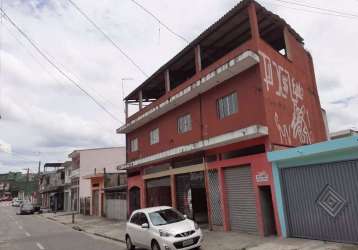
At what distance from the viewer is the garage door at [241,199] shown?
45.5 feet

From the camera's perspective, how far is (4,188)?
116938mm

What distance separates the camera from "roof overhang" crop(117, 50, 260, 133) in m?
13.9

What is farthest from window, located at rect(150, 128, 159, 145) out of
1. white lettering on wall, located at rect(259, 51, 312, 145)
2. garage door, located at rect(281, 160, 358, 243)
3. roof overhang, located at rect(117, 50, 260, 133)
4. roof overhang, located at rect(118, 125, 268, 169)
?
garage door, located at rect(281, 160, 358, 243)

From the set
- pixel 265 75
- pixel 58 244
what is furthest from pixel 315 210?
pixel 58 244

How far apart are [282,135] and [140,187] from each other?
1237cm

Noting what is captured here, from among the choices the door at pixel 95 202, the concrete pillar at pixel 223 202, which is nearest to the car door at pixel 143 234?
the concrete pillar at pixel 223 202

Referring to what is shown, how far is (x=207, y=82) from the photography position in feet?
52.7

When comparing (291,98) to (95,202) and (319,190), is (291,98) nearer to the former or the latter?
(319,190)

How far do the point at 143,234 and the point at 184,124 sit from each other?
861 cm

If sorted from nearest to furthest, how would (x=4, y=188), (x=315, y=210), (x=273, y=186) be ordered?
(x=315, y=210) → (x=273, y=186) → (x=4, y=188)

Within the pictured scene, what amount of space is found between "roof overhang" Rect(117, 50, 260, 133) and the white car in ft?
21.6

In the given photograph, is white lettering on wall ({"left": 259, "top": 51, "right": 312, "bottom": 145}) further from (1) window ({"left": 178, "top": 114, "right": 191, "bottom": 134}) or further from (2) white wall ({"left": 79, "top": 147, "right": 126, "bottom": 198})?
(2) white wall ({"left": 79, "top": 147, "right": 126, "bottom": 198})

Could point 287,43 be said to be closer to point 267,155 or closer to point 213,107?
point 213,107

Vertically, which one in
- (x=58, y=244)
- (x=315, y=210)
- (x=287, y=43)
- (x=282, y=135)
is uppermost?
(x=287, y=43)
